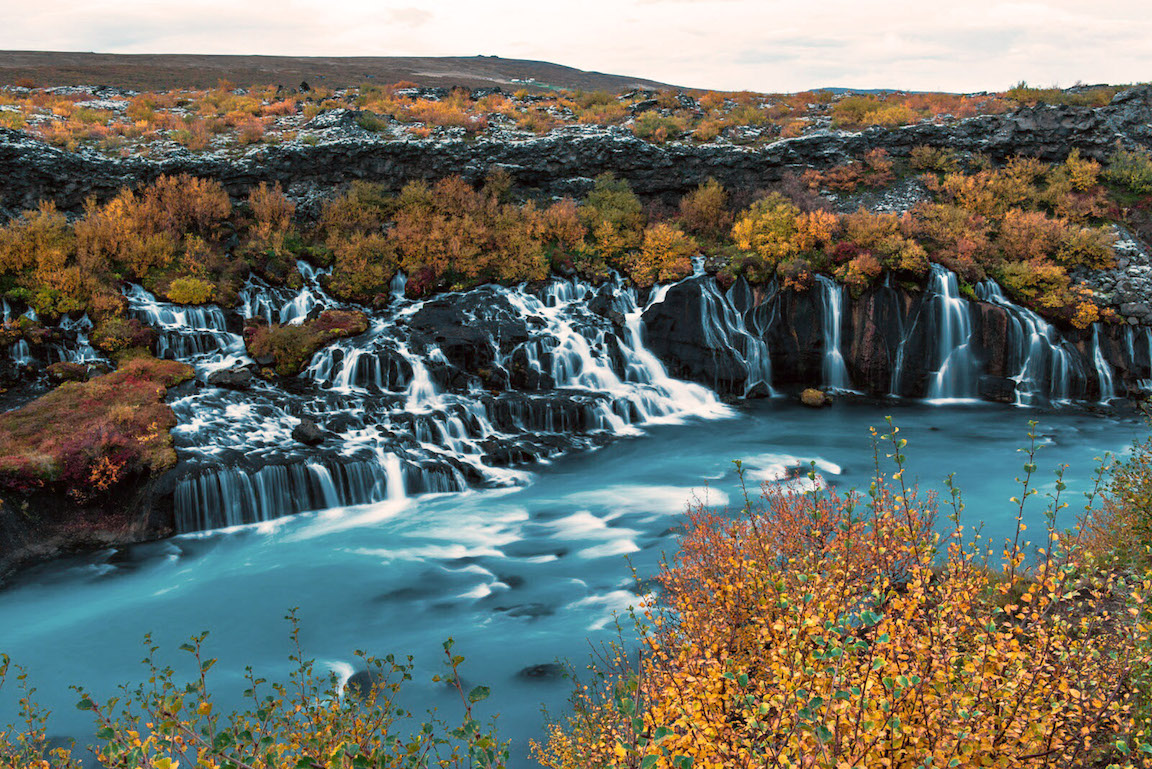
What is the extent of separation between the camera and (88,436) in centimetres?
1595

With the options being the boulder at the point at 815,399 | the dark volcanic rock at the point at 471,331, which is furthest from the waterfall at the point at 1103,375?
the dark volcanic rock at the point at 471,331

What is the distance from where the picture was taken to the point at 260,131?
3275 centimetres

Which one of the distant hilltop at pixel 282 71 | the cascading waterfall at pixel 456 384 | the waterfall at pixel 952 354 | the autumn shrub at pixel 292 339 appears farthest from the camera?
the distant hilltop at pixel 282 71

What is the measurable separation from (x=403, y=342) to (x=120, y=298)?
948 centimetres

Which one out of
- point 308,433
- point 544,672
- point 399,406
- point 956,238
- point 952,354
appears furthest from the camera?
point 956,238

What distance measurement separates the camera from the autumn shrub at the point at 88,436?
14922 mm

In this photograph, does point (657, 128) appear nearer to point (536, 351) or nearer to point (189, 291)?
point (536, 351)

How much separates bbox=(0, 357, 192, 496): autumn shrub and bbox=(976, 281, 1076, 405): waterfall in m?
26.9

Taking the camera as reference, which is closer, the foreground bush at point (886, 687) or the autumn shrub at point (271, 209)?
the foreground bush at point (886, 687)

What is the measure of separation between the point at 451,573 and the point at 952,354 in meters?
20.2

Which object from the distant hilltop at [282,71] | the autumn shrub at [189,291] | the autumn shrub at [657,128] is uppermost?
the distant hilltop at [282,71]

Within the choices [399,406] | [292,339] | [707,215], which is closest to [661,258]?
[707,215]

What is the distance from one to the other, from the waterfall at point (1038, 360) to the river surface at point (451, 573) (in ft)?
10.1

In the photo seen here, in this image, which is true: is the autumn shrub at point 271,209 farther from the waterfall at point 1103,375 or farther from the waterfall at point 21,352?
the waterfall at point 1103,375
